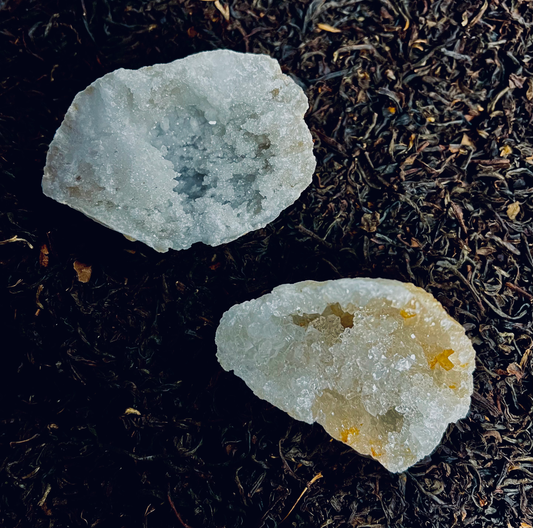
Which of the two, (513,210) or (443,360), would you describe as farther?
(513,210)

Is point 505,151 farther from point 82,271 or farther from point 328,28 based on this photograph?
point 82,271

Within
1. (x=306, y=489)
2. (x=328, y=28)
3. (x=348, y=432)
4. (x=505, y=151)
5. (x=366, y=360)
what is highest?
(x=328, y=28)

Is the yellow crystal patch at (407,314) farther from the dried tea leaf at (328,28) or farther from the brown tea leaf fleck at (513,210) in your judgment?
the dried tea leaf at (328,28)

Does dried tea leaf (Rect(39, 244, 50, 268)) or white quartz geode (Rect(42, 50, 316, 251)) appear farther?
dried tea leaf (Rect(39, 244, 50, 268))

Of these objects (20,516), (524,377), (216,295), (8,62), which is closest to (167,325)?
(216,295)

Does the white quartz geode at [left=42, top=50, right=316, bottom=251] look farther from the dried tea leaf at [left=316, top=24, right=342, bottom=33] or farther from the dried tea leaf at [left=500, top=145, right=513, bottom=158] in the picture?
the dried tea leaf at [left=500, top=145, right=513, bottom=158]

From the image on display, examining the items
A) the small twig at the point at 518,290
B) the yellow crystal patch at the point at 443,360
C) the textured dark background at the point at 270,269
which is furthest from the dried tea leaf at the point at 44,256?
the small twig at the point at 518,290

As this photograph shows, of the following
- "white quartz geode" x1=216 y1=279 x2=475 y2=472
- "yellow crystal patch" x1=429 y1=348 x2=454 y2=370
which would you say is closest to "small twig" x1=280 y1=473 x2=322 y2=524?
"white quartz geode" x1=216 y1=279 x2=475 y2=472

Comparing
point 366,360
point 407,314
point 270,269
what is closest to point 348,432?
point 366,360
